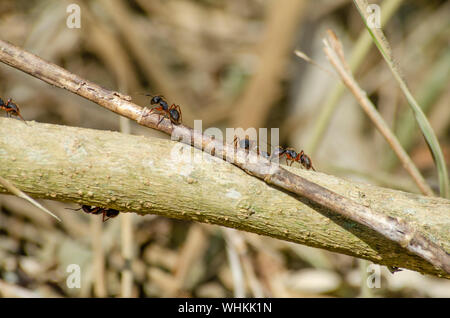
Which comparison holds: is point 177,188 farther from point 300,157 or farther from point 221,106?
point 221,106

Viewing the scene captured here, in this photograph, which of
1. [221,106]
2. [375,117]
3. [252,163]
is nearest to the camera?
[252,163]

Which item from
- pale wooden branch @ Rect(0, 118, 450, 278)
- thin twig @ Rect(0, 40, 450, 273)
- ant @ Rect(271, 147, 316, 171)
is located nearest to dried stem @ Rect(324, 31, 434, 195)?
pale wooden branch @ Rect(0, 118, 450, 278)

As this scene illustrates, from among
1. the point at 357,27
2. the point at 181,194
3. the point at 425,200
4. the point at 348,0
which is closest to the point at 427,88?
the point at 357,27

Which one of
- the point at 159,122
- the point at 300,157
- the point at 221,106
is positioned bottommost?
the point at 159,122

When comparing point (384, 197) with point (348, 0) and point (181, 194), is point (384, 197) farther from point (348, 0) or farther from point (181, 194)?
point (348, 0)

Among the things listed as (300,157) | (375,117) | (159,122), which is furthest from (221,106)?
(159,122)

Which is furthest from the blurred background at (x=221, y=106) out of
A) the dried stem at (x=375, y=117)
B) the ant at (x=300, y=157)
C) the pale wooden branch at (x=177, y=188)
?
the pale wooden branch at (x=177, y=188)

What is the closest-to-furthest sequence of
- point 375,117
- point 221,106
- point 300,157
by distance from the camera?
point 375,117 < point 300,157 < point 221,106

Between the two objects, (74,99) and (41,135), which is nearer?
(41,135)
